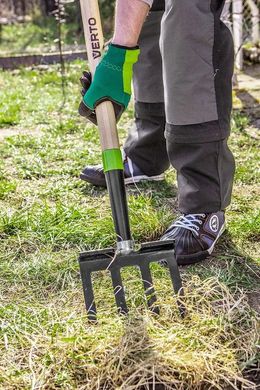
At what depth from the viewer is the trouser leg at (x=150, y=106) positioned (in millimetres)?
2988

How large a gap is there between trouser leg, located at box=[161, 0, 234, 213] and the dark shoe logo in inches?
1.3

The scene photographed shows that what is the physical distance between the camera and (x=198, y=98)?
7.76ft

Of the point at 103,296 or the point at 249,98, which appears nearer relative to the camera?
the point at 103,296

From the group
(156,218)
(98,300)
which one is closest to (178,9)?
(156,218)

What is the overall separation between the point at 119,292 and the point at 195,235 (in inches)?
20.8

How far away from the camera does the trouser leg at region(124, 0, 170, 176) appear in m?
2.99

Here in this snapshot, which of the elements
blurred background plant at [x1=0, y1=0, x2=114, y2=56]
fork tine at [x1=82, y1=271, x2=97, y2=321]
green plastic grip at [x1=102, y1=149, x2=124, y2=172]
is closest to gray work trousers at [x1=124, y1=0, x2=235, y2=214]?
green plastic grip at [x1=102, y1=149, x2=124, y2=172]

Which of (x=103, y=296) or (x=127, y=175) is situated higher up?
(x=103, y=296)

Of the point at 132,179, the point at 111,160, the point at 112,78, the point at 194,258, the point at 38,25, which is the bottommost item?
the point at 38,25

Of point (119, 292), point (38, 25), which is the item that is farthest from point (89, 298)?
point (38, 25)

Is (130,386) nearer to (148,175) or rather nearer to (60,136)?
(148,175)

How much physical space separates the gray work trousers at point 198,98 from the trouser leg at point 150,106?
1.86 feet

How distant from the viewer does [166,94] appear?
245 cm

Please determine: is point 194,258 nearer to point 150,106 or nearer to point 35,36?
point 150,106
